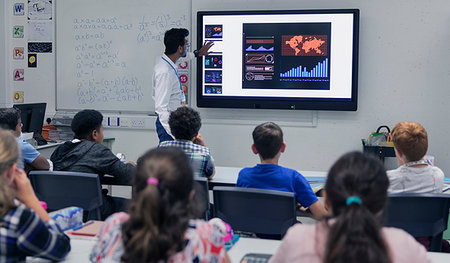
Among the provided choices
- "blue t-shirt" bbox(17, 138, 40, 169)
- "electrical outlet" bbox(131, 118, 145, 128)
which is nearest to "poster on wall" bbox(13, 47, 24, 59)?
"electrical outlet" bbox(131, 118, 145, 128)

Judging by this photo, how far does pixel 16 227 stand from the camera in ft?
4.95

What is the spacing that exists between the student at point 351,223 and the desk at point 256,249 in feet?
1.67

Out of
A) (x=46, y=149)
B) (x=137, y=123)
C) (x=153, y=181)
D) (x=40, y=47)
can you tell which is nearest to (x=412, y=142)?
(x=153, y=181)

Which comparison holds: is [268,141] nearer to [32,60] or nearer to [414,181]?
[414,181]

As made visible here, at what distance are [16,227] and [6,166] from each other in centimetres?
21

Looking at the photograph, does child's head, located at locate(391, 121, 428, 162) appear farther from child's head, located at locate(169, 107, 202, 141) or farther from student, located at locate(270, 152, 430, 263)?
student, located at locate(270, 152, 430, 263)

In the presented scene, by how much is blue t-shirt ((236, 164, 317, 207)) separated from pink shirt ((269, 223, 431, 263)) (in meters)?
1.25

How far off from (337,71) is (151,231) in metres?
3.85

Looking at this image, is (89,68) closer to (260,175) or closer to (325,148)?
(325,148)

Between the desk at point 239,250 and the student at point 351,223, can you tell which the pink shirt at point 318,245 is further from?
the desk at point 239,250

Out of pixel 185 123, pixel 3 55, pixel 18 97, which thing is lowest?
pixel 185 123

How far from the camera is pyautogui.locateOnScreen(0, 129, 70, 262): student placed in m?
1.50

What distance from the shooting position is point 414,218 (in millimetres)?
2475

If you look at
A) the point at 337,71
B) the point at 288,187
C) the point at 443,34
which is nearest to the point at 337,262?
the point at 288,187
